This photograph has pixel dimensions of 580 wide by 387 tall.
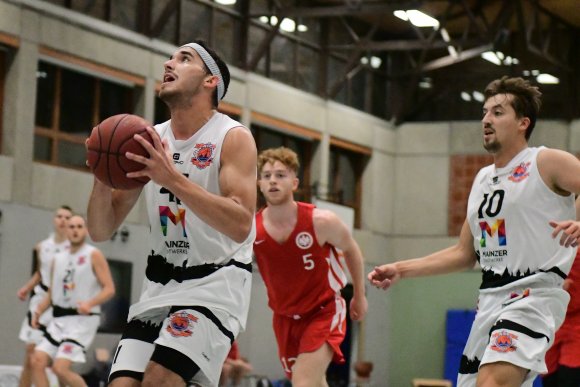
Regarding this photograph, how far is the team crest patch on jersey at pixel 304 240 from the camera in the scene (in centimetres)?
843

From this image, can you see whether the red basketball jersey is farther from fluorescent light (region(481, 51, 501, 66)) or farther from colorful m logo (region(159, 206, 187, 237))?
fluorescent light (region(481, 51, 501, 66))

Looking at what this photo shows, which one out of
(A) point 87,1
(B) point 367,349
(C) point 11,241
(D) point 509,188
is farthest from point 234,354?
(B) point 367,349

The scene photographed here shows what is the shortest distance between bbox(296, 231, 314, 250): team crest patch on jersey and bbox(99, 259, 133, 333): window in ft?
40.3

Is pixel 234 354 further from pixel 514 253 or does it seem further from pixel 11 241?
pixel 514 253

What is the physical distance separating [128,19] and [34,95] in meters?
2.97

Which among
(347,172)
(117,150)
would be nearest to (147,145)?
(117,150)

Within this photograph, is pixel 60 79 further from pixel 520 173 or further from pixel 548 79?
pixel 520 173

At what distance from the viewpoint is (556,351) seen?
8.10m

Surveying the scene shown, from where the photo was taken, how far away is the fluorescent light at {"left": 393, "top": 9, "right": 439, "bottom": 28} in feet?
84.3

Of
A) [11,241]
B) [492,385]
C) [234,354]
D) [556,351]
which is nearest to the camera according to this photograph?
[492,385]

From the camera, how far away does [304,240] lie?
27.7ft

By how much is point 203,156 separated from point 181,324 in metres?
0.77

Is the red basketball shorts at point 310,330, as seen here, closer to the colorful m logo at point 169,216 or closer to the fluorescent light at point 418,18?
the colorful m logo at point 169,216

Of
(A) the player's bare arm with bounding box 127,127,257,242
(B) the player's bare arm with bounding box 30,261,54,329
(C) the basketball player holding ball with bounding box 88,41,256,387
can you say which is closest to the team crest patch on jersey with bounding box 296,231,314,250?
(C) the basketball player holding ball with bounding box 88,41,256,387
